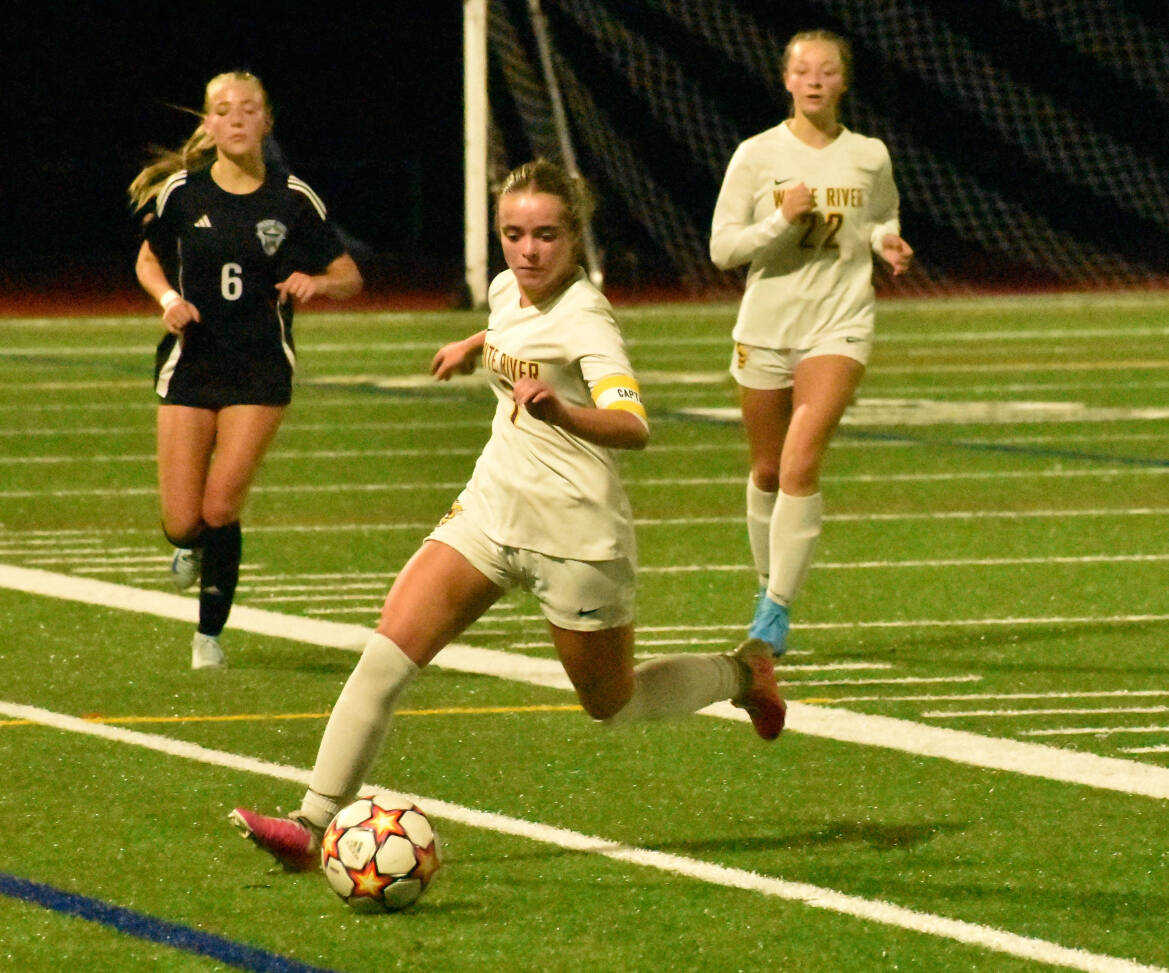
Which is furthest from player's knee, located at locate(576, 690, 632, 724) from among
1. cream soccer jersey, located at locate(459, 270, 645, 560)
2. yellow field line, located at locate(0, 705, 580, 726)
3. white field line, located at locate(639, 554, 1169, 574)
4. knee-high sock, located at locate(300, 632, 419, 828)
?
white field line, located at locate(639, 554, 1169, 574)

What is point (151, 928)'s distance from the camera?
17.0ft

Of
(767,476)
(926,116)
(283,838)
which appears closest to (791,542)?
(767,476)

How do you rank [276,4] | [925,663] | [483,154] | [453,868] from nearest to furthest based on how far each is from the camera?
[453,868], [925,663], [483,154], [276,4]

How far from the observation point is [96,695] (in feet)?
26.1

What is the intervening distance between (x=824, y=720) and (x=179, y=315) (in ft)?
8.55

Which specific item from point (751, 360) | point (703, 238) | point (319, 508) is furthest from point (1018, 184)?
point (751, 360)

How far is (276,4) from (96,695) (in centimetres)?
3657

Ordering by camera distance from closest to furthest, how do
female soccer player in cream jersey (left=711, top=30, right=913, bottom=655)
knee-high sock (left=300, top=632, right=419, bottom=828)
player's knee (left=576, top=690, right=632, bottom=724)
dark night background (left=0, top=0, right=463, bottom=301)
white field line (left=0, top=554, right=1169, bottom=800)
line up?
knee-high sock (left=300, top=632, right=419, bottom=828) < player's knee (left=576, top=690, right=632, bottom=724) < white field line (left=0, top=554, right=1169, bottom=800) < female soccer player in cream jersey (left=711, top=30, right=913, bottom=655) < dark night background (left=0, top=0, right=463, bottom=301)

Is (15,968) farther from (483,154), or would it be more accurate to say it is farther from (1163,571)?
(483,154)

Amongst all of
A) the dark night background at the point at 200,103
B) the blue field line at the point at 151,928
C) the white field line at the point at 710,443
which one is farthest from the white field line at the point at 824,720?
the dark night background at the point at 200,103

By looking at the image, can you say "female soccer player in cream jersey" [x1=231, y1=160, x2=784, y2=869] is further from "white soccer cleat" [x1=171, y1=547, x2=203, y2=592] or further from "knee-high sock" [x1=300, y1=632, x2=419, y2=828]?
"white soccer cleat" [x1=171, y1=547, x2=203, y2=592]

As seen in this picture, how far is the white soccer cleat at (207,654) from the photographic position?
27.6ft

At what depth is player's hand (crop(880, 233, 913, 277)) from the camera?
8.45 meters

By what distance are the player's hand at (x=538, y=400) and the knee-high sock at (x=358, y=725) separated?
0.78m
